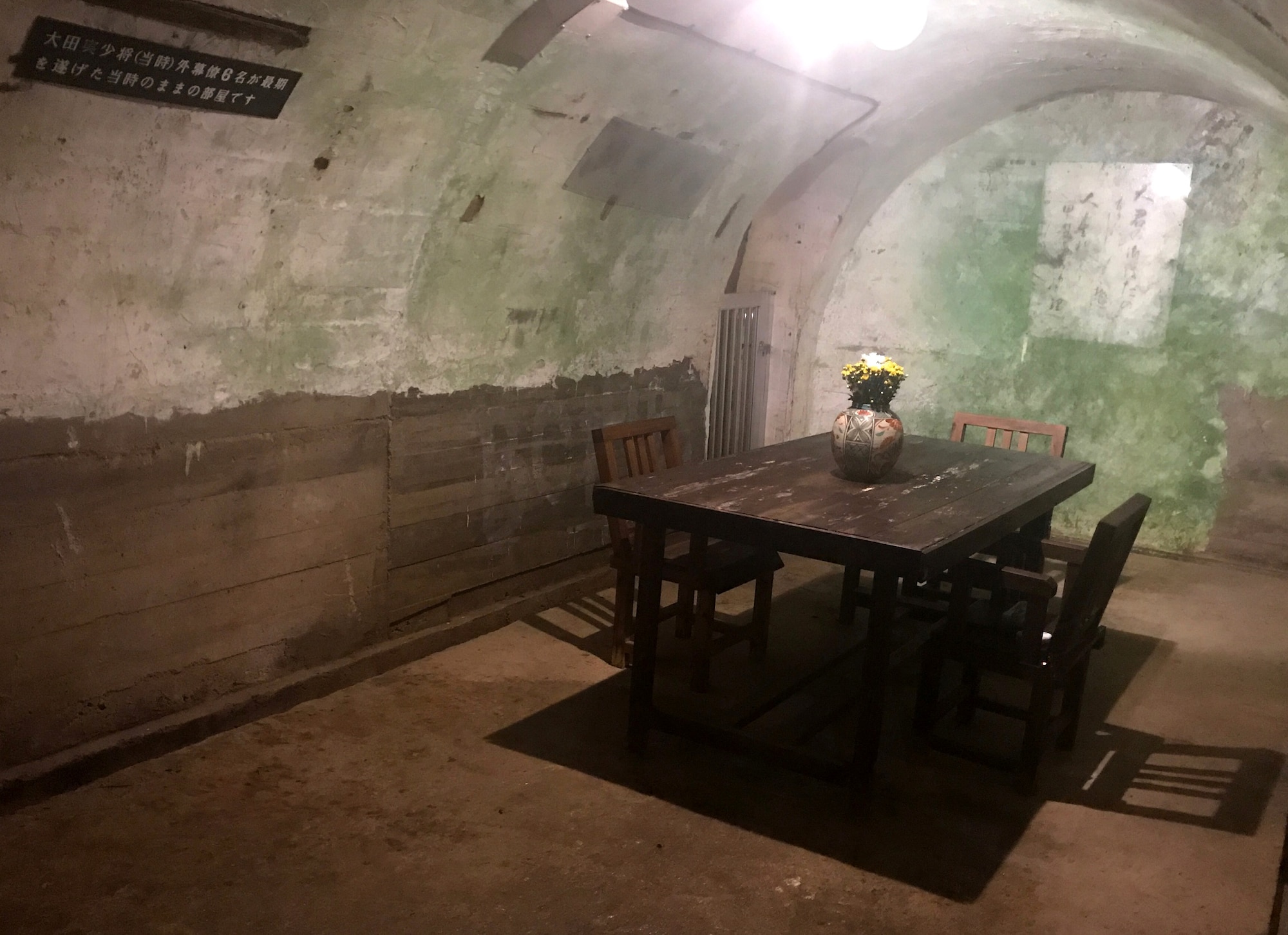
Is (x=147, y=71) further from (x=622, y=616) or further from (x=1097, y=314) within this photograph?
(x=1097, y=314)

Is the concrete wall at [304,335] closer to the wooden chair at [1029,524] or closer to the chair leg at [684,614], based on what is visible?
the chair leg at [684,614]

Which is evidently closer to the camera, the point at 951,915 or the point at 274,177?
the point at 951,915

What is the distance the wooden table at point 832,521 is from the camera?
9.77 ft

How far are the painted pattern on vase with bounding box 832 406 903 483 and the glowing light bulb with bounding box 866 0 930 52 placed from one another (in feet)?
4.38

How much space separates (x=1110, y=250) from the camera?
246 inches

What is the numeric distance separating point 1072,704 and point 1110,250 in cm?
354

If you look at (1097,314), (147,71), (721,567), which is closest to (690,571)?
(721,567)

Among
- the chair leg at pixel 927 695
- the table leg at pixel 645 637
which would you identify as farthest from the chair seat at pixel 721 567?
the chair leg at pixel 927 695

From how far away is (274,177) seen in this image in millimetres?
3330

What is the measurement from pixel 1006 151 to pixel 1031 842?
4614 millimetres

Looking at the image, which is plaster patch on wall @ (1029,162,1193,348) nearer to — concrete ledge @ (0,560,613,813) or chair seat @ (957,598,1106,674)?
chair seat @ (957,598,1106,674)

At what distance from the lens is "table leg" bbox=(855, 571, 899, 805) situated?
306 cm

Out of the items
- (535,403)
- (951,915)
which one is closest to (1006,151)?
(535,403)

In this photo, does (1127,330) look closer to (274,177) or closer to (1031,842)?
(1031,842)
